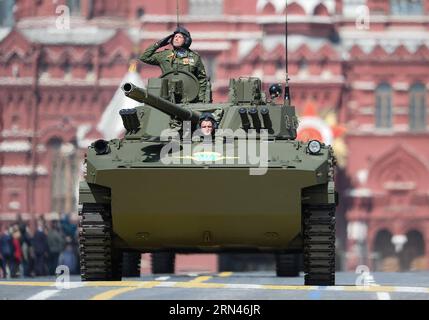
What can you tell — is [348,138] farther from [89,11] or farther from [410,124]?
[89,11]

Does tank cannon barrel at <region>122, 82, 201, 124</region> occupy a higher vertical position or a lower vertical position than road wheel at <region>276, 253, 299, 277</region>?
higher

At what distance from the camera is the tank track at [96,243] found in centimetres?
1947

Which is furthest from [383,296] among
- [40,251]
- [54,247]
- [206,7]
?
[206,7]

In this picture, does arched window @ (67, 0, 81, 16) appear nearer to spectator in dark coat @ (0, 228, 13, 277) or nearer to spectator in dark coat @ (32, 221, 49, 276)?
spectator in dark coat @ (32, 221, 49, 276)

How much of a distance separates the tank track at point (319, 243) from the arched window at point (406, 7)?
184ft

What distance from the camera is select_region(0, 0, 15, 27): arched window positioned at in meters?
76.3

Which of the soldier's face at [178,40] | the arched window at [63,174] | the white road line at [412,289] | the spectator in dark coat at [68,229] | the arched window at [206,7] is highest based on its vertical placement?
the arched window at [206,7]

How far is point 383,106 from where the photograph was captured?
7194 cm

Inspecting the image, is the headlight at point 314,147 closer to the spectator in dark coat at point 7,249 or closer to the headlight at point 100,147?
the headlight at point 100,147

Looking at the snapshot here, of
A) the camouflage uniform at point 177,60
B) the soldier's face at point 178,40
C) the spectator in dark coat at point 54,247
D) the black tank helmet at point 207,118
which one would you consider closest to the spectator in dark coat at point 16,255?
the spectator in dark coat at point 54,247

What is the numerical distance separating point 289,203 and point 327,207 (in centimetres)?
56

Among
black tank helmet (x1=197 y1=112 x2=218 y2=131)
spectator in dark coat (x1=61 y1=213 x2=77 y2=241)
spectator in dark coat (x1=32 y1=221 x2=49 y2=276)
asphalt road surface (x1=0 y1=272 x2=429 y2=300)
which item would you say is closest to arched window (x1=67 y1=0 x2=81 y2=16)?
spectator in dark coat (x1=61 y1=213 x2=77 y2=241)

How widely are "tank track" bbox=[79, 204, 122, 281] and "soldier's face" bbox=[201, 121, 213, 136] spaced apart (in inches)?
60.9
